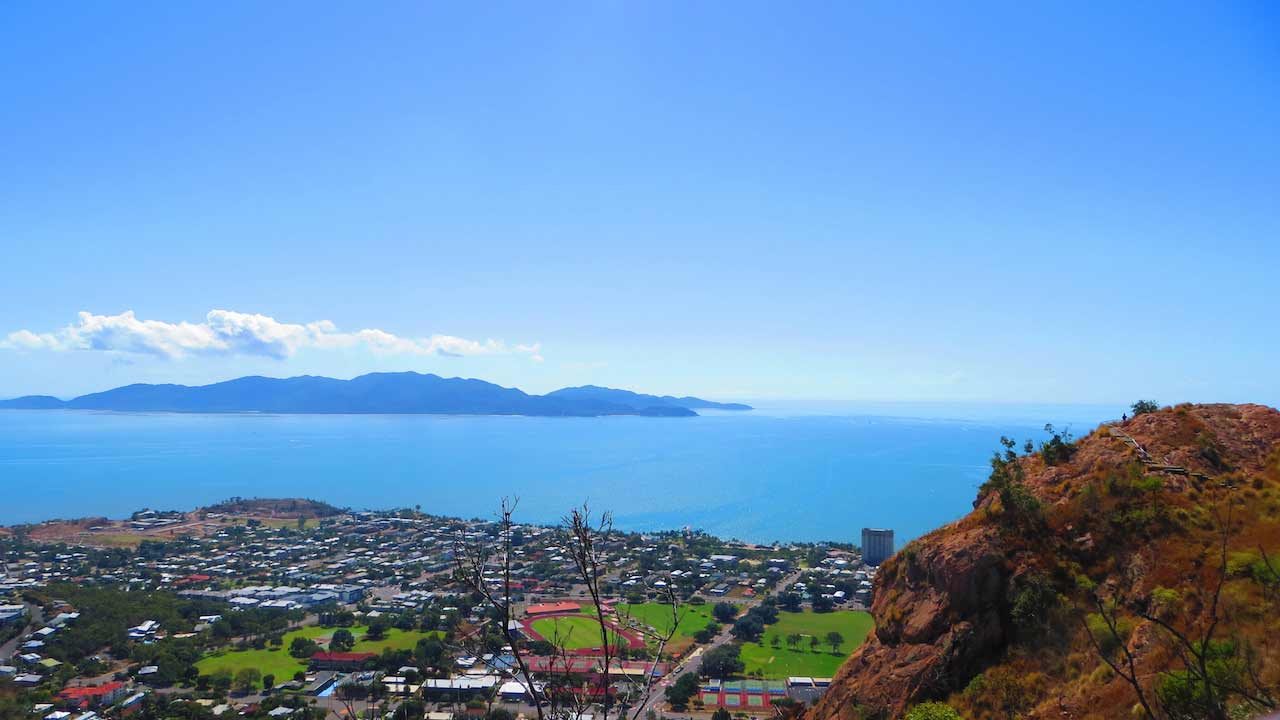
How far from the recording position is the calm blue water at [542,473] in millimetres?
62812

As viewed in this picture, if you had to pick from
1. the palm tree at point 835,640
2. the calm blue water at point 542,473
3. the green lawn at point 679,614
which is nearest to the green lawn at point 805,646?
the palm tree at point 835,640

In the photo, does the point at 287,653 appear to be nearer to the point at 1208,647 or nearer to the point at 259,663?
the point at 259,663

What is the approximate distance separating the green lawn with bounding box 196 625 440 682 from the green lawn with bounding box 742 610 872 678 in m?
11.9

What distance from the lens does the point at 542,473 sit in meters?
89.6

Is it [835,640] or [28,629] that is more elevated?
[28,629]

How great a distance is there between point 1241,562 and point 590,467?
8973 cm

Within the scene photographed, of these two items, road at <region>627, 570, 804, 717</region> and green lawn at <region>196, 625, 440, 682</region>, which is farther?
green lawn at <region>196, 625, 440, 682</region>

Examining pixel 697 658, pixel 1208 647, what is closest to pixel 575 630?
pixel 697 658

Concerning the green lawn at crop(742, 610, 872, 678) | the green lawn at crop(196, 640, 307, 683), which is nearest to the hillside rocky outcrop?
the green lawn at crop(742, 610, 872, 678)

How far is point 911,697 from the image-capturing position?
28.3 feet

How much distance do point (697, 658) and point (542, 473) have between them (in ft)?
224

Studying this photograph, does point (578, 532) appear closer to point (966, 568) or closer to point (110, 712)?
point (966, 568)

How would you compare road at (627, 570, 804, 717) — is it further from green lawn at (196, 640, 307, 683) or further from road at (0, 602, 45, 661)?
road at (0, 602, 45, 661)

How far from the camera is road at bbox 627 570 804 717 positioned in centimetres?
Result: 1971
